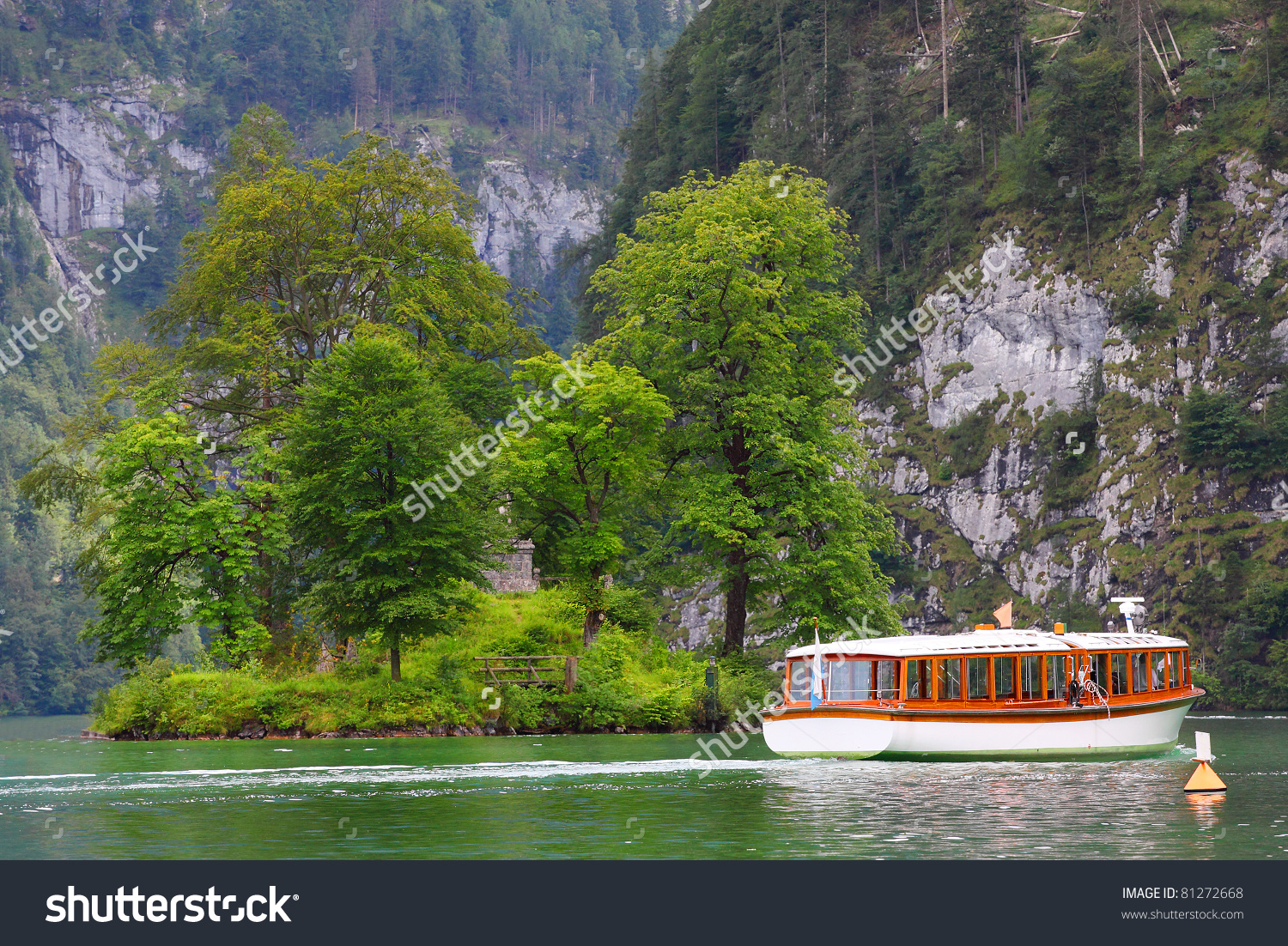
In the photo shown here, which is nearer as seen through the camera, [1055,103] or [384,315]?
[384,315]

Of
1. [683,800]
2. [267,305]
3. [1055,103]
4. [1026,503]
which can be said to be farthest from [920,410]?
[683,800]

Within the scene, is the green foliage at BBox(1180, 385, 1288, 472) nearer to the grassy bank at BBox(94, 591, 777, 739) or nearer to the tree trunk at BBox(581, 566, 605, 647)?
the grassy bank at BBox(94, 591, 777, 739)

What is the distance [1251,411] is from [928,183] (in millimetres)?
36192

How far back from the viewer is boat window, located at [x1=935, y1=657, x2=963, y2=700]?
38094 mm

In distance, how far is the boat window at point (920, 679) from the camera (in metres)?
37.9

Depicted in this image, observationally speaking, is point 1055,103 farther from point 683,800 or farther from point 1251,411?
point 683,800

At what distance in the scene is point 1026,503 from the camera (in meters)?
97.1

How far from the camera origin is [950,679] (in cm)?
3828

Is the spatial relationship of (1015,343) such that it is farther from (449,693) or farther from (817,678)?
(817,678)

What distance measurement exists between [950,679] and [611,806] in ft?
50.2

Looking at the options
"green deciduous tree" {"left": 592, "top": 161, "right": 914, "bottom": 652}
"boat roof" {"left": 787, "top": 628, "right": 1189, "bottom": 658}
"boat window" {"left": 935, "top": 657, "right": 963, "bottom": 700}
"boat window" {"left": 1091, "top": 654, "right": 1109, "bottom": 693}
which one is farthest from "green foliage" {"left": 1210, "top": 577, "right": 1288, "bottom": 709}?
"boat window" {"left": 935, "top": 657, "right": 963, "bottom": 700}

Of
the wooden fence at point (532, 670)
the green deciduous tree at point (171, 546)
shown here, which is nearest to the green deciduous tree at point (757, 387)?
the wooden fence at point (532, 670)

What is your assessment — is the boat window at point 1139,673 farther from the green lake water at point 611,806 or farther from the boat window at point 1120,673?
the green lake water at point 611,806
